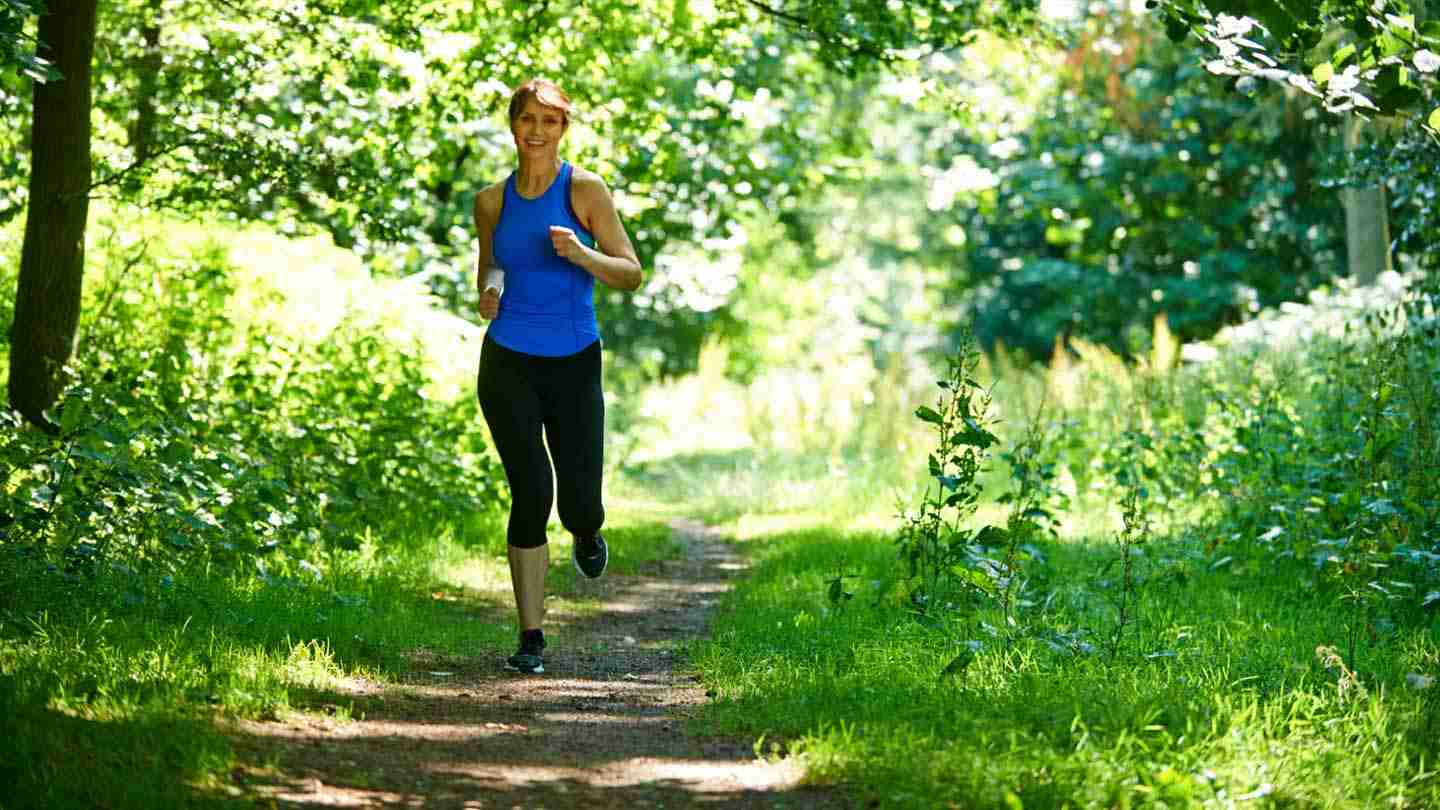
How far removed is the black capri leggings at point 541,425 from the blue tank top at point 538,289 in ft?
0.18

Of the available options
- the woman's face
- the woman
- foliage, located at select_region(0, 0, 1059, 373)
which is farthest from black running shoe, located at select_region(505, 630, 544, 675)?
foliage, located at select_region(0, 0, 1059, 373)

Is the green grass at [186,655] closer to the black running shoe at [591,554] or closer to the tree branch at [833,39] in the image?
the black running shoe at [591,554]

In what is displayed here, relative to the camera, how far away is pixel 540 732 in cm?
529

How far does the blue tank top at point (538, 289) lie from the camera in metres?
6.15

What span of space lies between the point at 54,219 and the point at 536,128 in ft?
10.6

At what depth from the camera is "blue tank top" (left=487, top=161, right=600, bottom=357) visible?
6152 millimetres

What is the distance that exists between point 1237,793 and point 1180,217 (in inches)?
802

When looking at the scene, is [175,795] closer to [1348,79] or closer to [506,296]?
[506,296]

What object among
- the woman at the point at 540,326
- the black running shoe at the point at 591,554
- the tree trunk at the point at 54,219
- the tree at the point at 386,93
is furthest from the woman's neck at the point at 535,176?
the tree at the point at 386,93

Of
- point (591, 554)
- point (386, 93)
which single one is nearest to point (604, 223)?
point (591, 554)

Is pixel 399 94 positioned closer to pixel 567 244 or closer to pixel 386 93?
pixel 386 93

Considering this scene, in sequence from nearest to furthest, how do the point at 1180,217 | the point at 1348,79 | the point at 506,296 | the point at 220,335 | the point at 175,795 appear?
the point at 175,795 < the point at 1348,79 < the point at 506,296 < the point at 220,335 < the point at 1180,217

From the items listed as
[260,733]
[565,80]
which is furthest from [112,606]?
[565,80]

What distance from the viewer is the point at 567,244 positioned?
596 centimetres
